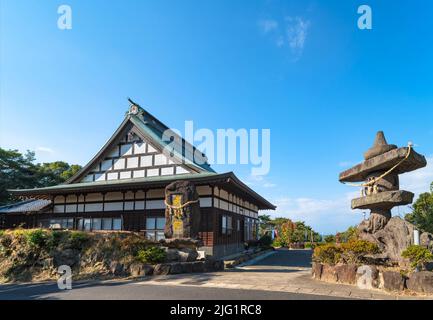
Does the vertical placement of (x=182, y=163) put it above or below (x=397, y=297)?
above

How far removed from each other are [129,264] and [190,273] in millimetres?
2513

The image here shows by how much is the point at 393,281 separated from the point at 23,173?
40.0 meters

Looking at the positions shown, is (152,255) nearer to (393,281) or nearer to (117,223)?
(393,281)

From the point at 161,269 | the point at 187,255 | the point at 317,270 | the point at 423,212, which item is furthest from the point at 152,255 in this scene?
the point at 423,212

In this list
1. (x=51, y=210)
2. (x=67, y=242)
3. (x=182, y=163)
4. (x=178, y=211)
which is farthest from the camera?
(x=51, y=210)

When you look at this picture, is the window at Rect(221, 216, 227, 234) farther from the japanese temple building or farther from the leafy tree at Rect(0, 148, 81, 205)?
the leafy tree at Rect(0, 148, 81, 205)

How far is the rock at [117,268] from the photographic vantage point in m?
11.9

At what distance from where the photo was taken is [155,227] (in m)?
20.4

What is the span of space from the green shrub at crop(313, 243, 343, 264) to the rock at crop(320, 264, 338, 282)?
610mm

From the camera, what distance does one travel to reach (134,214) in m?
21.2

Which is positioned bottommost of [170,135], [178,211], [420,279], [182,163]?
[420,279]

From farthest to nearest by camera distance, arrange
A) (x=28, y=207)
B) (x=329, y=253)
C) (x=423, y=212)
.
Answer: (x=28, y=207), (x=423, y=212), (x=329, y=253)
